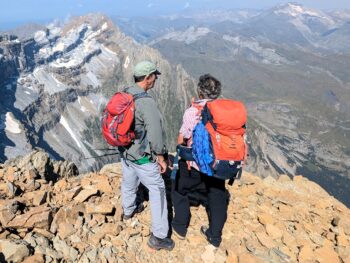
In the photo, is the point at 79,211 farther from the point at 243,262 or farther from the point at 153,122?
the point at 243,262

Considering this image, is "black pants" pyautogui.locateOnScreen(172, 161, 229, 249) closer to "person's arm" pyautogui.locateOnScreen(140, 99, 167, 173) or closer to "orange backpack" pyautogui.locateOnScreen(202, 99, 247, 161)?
"orange backpack" pyautogui.locateOnScreen(202, 99, 247, 161)

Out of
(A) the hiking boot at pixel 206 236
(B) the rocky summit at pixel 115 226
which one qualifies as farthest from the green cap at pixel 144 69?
(A) the hiking boot at pixel 206 236

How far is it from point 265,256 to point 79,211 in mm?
5635

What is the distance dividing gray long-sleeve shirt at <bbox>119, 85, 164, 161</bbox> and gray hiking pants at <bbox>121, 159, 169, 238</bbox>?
1.89 feet

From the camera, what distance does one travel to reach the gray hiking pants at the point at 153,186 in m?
9.62

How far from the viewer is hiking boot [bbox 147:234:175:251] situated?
1018 centimetres

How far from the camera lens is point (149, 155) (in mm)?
9375

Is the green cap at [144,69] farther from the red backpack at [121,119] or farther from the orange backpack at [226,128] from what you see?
the orange backpack at [226,128]

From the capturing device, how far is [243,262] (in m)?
10.2

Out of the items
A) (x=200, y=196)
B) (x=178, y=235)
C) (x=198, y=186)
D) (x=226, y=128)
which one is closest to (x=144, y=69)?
(x=226, y=128)

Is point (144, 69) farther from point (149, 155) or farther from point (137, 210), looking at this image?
point (137, 210)

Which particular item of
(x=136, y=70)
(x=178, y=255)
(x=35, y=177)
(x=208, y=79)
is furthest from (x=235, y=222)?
(x=35, y=177)

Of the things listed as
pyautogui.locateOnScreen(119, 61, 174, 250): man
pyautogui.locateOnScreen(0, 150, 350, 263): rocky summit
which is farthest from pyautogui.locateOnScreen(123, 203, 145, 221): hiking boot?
pyautogui.locateOnScreen(119, 61, 174, 250): man

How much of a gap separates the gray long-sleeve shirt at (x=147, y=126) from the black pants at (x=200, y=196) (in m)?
1.60
